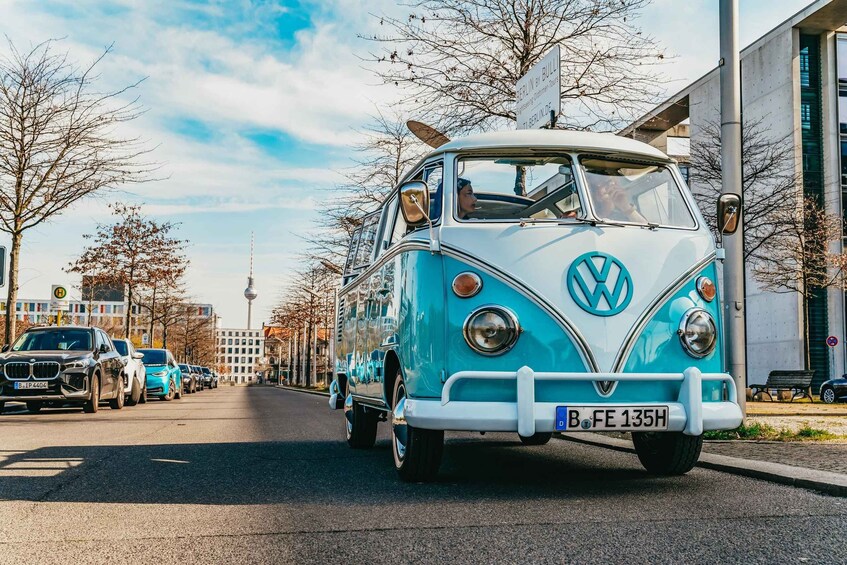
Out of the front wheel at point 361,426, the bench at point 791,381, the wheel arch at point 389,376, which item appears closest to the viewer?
the wheel arch at point 389,376

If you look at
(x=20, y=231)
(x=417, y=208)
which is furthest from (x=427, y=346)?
(x=20, y=231)

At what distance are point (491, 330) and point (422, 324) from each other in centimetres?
50

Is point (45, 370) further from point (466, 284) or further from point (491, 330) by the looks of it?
point (491, 330)

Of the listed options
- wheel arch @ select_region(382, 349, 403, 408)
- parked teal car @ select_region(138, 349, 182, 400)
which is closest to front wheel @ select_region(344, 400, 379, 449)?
wheel arch @ select_region(382, 349, 403, 408)

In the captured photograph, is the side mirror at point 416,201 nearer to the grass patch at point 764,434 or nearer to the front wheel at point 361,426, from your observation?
the front wheel at point 361,426

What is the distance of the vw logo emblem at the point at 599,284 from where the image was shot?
5.98m

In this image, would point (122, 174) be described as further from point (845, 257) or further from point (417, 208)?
point (845, 257)

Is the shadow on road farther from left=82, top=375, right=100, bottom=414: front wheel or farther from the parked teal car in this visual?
the parked teal car

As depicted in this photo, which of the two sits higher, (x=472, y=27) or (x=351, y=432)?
(x=472, y=27)

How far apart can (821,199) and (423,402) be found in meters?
42.9

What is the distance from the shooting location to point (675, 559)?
4023 mm

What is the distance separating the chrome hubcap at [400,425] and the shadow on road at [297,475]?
22cm

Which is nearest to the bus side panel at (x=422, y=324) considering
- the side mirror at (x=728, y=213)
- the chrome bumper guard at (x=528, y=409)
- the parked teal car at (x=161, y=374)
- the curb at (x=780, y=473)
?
the chrome bumper guard at (x=528, y=409)

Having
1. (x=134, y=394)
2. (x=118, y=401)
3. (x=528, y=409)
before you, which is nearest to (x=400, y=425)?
(x=528, y=409)
